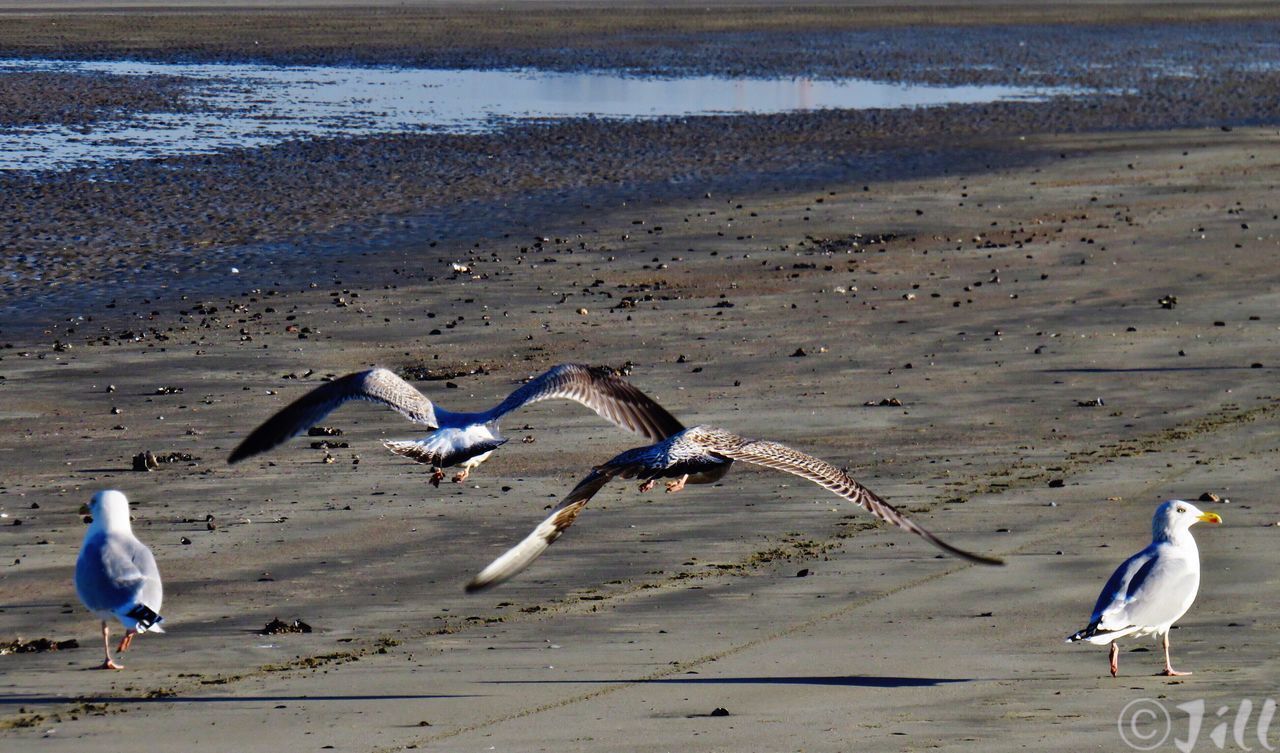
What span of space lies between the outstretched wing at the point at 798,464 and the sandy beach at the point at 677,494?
0.77 m

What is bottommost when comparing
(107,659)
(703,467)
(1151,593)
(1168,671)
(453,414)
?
(1168,671)

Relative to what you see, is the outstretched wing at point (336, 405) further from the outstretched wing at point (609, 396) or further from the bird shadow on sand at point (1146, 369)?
the bird shadow on sand at point (1146, 369)

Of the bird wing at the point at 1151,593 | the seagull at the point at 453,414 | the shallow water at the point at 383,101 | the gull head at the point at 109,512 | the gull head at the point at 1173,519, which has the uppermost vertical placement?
the shallow water at the point at 383,101

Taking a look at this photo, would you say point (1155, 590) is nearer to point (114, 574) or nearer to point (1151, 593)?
point (1151, 593)

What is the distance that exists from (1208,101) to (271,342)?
1228 inches

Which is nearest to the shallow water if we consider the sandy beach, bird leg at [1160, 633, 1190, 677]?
the sandy beach

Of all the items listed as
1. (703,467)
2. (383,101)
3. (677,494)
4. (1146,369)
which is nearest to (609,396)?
(703,467)

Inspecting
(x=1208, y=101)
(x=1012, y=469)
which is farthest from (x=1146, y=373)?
(x=1208, y=101)

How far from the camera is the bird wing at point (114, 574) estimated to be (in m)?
9.35

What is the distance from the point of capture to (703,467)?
10656mm

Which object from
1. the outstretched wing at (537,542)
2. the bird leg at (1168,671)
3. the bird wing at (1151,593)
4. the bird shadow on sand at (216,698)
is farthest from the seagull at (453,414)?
the bird leg at (1168,671)

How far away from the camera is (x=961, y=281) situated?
21.8 metres

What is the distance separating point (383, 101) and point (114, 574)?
34228 millimetres

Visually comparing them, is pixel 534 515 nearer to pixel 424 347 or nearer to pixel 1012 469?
pixel 1012 469
